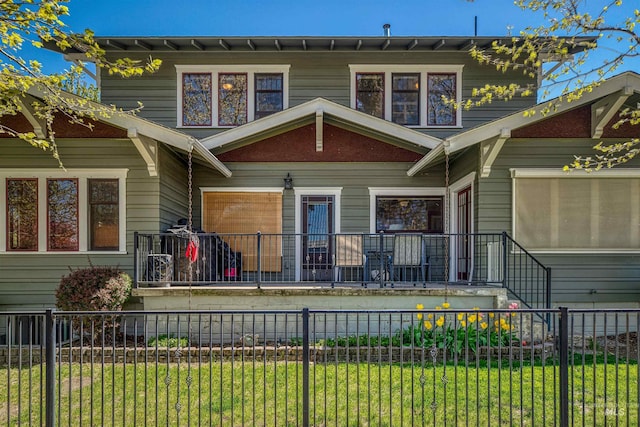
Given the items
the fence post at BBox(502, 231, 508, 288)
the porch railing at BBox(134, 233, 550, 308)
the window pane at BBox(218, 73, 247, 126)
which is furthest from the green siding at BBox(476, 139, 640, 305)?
the window pane at BBox(218, 73, 247, 126)

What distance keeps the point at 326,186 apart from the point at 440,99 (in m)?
3.42

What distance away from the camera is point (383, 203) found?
9.75 metres

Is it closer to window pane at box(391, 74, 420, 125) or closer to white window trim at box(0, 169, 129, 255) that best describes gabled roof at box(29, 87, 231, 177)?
white window trim at box(0, 169, 129, 255)

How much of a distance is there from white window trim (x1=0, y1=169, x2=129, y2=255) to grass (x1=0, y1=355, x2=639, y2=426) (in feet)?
8.89

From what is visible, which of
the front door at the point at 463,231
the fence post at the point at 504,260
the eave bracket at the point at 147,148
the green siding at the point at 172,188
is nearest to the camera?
the fence post at the point at 504,260

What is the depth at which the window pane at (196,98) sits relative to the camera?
33.0ft

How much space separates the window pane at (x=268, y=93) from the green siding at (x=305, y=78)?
0.30 m

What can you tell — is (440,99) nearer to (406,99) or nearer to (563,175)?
(406,99)

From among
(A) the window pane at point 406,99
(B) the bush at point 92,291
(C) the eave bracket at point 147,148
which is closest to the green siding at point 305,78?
(A) the window pane at point 406,99

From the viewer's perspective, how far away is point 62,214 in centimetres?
815

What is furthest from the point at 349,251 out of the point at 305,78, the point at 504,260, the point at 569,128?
the point at 305,78

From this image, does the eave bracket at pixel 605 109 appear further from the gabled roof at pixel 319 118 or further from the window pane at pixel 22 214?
the window pane at pixel 22 214

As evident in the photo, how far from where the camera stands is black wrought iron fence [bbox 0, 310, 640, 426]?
12.4 feet

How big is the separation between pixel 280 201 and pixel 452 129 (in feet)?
14.1
